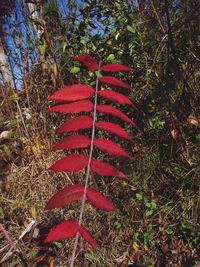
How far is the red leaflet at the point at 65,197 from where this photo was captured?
0.81m

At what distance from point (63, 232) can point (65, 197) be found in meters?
0.09

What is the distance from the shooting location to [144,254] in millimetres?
1673

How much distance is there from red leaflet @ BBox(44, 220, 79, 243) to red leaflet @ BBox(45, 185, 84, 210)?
5 cm

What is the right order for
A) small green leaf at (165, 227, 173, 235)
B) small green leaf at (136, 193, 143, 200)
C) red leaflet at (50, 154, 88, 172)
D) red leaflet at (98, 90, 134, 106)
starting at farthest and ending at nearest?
1. small green leaf at (136, 193, 143, 200)
2. small green leaf at (165, 227, 173, 235)
3. red leaflet at (98, 90, 134, 106)
4. red leaflet at (50, 154, 88, 172)

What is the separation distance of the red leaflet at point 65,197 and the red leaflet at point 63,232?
5 cm

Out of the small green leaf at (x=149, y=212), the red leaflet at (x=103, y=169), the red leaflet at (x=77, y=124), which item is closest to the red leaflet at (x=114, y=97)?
the red leaflet at (x=77, y=124)

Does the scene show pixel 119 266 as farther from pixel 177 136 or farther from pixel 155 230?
pixel 177 136

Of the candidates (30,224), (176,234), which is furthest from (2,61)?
(176,234)

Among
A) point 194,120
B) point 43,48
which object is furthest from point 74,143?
point 43,48

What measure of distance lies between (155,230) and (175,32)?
1381mm

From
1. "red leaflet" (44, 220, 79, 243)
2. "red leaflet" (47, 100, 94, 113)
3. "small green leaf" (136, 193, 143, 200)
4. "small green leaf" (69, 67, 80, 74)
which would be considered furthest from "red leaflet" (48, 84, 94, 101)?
"small green leaf" (69, 67, 80, 74)

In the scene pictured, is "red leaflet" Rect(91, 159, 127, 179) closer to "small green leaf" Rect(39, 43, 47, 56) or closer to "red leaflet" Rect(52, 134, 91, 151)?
"red leaflet" Rect(52, 134, 91, 151)

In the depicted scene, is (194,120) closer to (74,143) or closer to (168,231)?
(168,231)

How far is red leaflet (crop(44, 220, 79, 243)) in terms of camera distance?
751mm
